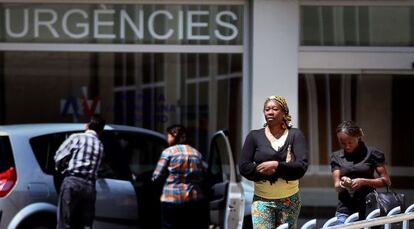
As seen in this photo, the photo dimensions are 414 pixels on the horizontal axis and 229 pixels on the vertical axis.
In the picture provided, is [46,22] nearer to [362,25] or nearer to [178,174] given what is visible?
[178,174]

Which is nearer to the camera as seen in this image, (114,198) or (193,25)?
(114,198)

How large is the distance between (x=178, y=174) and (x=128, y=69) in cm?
579

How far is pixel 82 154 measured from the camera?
7.65 meters

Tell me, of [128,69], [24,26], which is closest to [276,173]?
[24,26]

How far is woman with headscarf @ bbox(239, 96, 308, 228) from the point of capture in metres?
6.09

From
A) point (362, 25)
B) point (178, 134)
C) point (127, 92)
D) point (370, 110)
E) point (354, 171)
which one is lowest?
point (354, 171)

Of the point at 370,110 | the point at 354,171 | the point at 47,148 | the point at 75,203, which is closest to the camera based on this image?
the point at 354,171

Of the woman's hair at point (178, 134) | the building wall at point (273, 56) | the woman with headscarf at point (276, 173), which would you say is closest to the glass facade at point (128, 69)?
the building wall at point (273, 56)

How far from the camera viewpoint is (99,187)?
8.02 m

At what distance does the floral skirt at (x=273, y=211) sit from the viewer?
6.14 metres

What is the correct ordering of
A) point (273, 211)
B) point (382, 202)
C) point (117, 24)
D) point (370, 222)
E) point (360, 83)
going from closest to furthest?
point (370, 222), point (273, 211), point (382, 202), point (117, 24), point (360, 83)

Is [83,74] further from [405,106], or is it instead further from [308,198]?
[405,106]

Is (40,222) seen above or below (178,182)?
below

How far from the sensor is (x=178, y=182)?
789 cm
